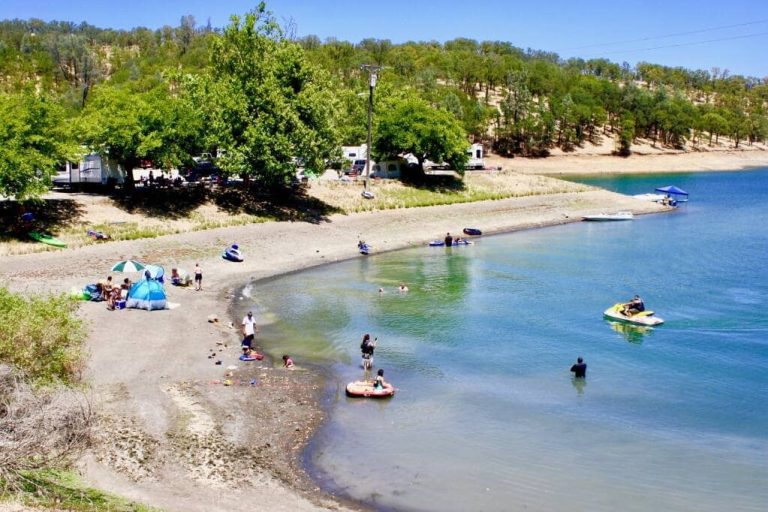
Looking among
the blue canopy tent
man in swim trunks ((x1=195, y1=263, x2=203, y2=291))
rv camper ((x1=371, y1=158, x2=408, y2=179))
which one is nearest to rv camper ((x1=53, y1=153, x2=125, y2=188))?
man in swim trunks ((x1=195, y1=263, x2=203, y2=291))

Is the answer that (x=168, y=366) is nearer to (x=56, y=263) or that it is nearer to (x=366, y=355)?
(x=366, y=355)

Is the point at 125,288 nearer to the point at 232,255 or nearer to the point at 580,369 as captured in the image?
the point at 232,255

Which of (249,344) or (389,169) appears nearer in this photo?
(249,344)

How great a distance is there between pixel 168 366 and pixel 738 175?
151621 millimetres

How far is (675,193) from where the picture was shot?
105m

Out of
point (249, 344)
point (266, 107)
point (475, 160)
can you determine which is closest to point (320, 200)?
point (266, 107)

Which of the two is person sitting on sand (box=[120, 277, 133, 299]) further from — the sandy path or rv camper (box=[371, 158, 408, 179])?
rv camper (box=[371, 158, 408, 179])

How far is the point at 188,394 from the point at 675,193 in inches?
3612

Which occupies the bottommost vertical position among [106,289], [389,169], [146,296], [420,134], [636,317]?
[636,317]

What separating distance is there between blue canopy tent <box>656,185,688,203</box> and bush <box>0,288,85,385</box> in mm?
93145

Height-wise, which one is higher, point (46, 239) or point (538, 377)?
point (46, 239)

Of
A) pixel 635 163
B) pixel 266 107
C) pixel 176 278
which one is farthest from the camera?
pixel 635 163

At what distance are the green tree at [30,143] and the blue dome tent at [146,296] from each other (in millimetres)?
16664

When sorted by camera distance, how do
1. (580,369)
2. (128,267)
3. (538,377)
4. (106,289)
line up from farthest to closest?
(128,267), (106,289), (538,377), (580,369)
